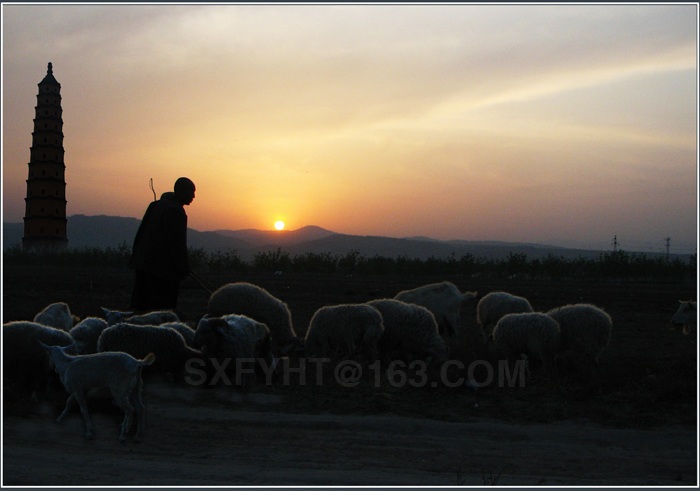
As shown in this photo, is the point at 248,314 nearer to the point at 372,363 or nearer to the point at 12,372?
the point at 372,363

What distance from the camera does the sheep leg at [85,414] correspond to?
631 cm

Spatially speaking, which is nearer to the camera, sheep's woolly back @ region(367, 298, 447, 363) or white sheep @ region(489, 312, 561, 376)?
white sheep @ region(489, 312, 561, 376)

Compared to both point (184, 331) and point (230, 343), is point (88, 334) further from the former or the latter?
point (230, 343)

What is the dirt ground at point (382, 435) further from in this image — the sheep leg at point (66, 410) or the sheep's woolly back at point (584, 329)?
the sheep's woolly back at point (584, 329)

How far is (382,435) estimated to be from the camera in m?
6.74

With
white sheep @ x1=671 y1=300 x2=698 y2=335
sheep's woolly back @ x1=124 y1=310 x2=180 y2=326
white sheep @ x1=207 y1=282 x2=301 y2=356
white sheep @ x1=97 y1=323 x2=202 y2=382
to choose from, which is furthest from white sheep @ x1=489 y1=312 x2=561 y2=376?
white sheep @ x1=671 y1=300 x2=698 y2=335

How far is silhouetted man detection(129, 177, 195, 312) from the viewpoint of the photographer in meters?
9.68

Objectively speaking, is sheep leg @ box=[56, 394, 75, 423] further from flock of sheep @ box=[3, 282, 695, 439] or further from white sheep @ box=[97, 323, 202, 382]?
white sheep @ box=[97, 323, 202, 382]

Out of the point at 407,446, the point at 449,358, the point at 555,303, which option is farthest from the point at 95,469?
the point at 555,303

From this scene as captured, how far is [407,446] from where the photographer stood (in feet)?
21.1

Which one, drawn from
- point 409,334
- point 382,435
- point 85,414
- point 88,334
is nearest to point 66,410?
point 85,414

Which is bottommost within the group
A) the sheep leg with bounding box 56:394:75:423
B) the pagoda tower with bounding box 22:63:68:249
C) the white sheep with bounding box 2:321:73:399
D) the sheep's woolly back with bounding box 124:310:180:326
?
the sheep leg with bounding box 56:394:75:423

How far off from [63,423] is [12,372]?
4.95 feet

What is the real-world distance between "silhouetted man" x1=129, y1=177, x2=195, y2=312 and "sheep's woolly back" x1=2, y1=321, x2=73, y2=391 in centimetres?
203
